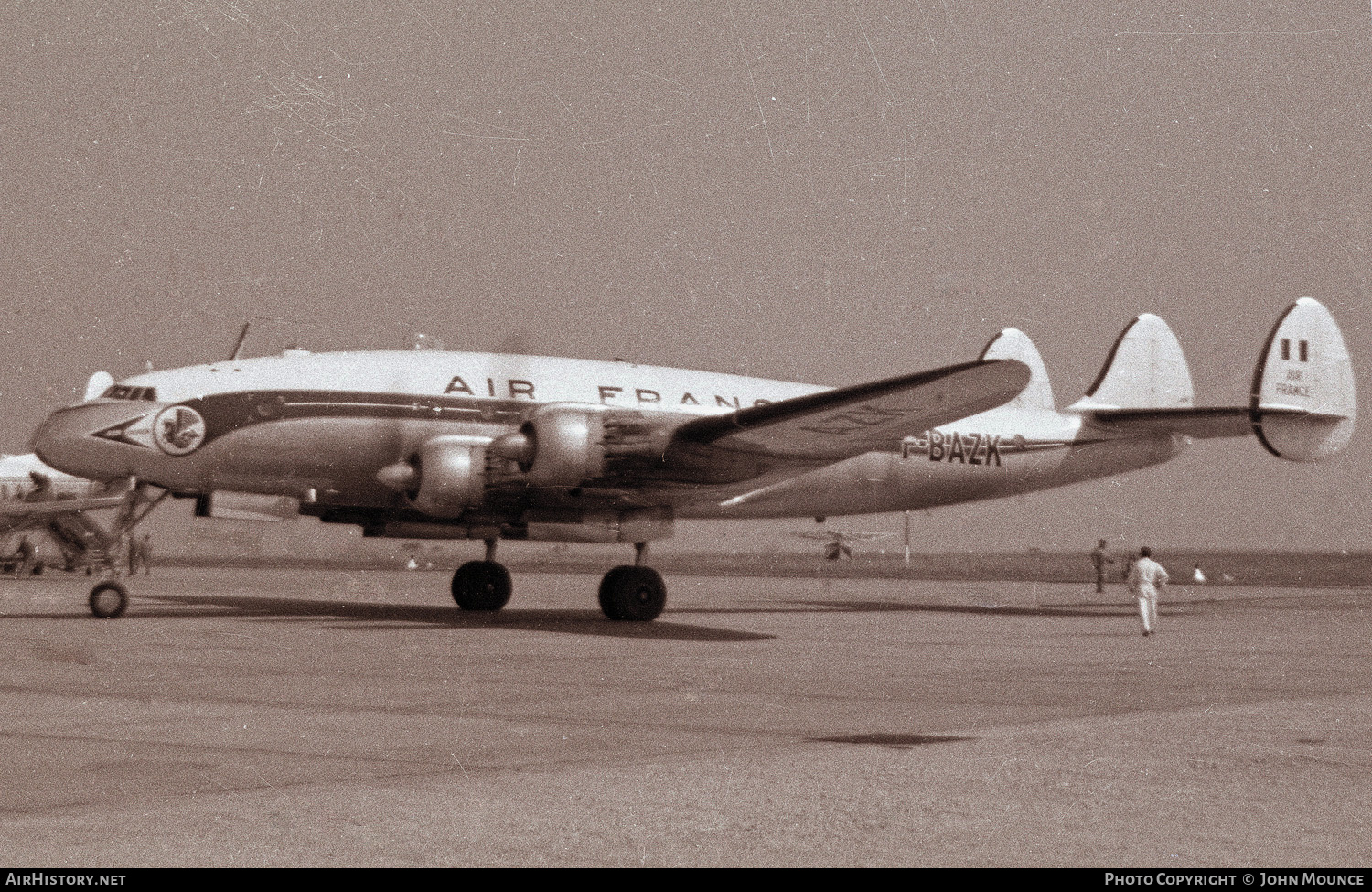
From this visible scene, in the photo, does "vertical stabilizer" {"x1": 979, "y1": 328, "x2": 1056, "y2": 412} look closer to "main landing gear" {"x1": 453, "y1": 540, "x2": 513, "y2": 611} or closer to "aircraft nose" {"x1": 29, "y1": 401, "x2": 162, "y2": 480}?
"main landing gear" {"x1": 453, "y1": 540, "x2": 513, "y2": 611}

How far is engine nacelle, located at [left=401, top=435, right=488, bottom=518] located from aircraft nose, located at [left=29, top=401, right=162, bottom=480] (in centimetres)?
389

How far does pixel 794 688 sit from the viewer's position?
508 inches

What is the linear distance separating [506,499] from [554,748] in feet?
42.9

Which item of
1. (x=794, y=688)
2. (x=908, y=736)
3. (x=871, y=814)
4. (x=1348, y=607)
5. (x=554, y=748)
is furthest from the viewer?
(x=1348, y=607)

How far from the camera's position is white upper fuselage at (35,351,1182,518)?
68.7 feet

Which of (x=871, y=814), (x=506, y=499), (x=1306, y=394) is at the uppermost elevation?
(x=1306, y=394)

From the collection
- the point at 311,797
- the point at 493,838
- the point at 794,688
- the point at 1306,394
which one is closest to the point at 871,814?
the point at 493,838

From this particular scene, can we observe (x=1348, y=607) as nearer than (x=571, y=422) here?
No

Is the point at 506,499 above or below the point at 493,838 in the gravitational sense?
above

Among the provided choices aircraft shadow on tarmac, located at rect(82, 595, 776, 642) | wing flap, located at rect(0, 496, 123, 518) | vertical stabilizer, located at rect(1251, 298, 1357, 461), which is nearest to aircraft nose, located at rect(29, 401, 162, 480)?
aircraft shadow on tarmac, located at rect(82, 595, 776, 642)

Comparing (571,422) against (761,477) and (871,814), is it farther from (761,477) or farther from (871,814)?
(871,814)

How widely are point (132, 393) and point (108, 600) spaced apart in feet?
9.79

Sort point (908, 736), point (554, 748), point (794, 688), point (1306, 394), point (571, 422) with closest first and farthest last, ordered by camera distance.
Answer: point (554, 748)
point (908, 736)
point (794, 688)
point (571, 422)
point (1306, 394)

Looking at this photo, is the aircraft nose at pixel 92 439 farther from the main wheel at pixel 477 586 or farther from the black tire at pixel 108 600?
the main wheel at pixel 477 586
